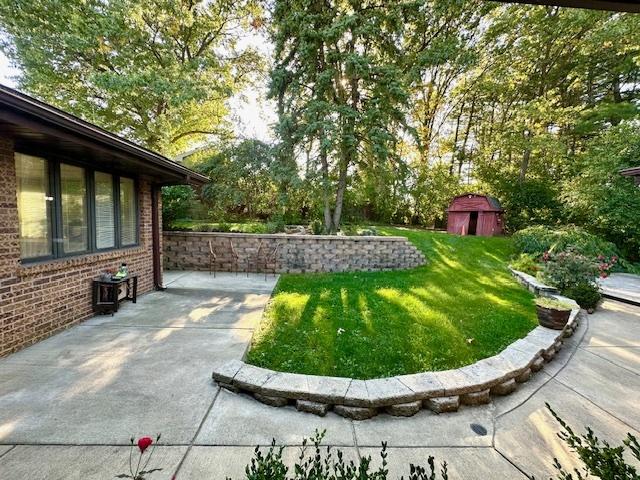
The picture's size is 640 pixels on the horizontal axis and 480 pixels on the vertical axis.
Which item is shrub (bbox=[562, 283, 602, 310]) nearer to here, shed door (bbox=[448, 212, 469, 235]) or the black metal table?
shed door (bbox=[448, 212, 469, 235])

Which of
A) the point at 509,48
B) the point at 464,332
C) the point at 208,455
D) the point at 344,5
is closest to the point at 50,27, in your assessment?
the point at 344,5

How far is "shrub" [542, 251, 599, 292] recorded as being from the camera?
5727 mm

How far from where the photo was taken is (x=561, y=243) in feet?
27.0

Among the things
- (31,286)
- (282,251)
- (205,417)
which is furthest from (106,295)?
(282,251)

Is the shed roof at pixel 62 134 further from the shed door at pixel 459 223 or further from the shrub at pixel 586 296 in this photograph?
the shed door at pixel 459 223

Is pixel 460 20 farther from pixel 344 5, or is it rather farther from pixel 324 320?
pixel 324 320

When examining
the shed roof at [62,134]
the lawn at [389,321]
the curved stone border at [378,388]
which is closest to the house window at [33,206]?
the shed roof at [62,134]

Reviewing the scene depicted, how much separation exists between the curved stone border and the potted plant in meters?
1.51

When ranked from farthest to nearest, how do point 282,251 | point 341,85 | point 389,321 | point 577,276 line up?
1. point 341,85
2. point 282,251
3. point 577,276
4. point 389,321

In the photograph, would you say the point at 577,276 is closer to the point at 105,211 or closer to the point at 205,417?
the point at 205,417

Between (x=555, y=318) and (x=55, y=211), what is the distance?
729 cm

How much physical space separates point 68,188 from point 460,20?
18.8m

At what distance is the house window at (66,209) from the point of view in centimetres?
363

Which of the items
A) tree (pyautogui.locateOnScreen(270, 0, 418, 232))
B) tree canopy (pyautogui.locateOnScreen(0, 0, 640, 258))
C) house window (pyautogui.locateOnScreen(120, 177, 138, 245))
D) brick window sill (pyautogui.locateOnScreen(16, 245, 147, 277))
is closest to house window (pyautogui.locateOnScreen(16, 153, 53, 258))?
brick window sill (pyautogui.locateOnScreen(16, 245, 147, 277))
